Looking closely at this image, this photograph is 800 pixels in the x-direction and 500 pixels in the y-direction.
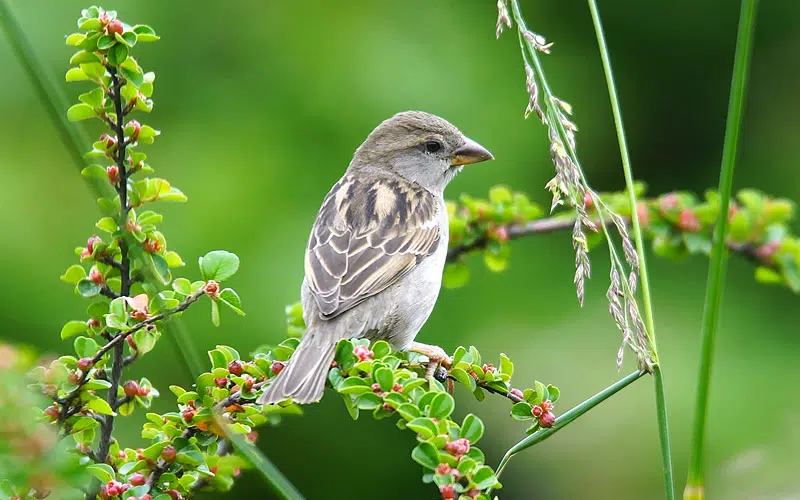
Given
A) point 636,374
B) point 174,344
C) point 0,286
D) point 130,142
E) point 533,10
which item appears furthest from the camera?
point 533,10

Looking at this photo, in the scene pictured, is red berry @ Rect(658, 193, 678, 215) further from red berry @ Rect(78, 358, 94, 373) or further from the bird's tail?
red berry @ Rect(78, 358, 94, 373)

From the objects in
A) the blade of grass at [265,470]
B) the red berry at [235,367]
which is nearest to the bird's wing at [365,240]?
the red berry at [235,367]

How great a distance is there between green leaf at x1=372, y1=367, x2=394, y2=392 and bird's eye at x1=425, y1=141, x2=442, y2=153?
228 centimetres

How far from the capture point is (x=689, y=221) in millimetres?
3211

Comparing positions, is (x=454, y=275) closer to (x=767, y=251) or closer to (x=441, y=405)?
(x=767, y=251)

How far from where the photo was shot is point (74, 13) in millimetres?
4449

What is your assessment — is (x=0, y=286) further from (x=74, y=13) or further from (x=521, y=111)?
(x=521, y=111)

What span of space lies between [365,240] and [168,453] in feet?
5.48

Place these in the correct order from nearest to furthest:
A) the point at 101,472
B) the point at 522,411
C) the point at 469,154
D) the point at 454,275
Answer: the point at 101,472 → the point at 522,411 → the point at 454,275 → the point at 469,154

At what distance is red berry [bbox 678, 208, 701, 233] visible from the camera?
3207 mm

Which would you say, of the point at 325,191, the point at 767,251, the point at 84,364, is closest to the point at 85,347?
the point at 84,364

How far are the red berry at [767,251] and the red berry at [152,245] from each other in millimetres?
2134

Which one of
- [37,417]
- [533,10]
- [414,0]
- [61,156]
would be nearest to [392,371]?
[37,417]

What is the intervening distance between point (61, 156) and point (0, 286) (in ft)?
2.45
